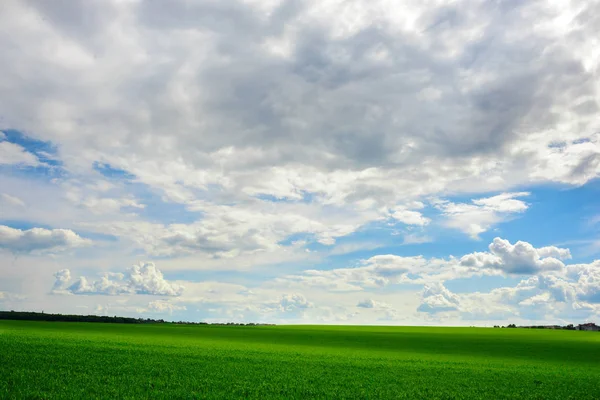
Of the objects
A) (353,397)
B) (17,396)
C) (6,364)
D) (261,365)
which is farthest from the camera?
(261,365)

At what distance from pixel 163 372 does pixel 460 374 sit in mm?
21612

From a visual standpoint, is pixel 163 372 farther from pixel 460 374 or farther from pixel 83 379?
pixel 460 374

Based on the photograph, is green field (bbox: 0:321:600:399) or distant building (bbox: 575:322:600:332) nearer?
green field (bbox: 0:321:600:399)

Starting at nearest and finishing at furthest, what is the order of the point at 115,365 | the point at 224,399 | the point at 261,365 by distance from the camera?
1. the point at 224,399
2. the point at 115,365
3. the point at 261,365

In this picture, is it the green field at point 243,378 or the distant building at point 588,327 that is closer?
the green field at point 243,378

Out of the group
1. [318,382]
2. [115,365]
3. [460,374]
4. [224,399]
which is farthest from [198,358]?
[460,374]

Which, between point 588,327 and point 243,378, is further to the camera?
point 588,327

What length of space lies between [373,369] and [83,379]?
2005 cm

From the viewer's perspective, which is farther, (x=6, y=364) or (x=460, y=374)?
(x=460, y=374)

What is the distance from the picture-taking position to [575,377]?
33.8 metres

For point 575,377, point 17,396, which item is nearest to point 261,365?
point 17,396

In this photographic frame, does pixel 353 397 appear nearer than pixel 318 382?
Yes

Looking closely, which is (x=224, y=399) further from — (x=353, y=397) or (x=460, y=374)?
(x=460, y=374)

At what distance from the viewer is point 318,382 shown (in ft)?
82.7
